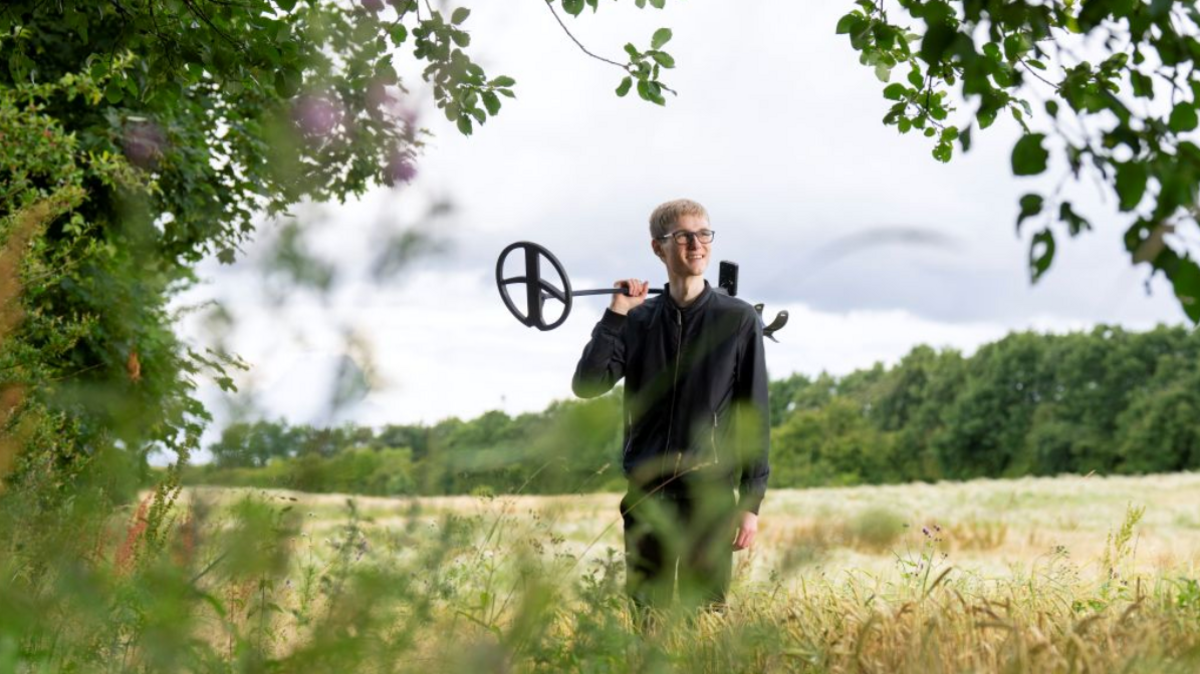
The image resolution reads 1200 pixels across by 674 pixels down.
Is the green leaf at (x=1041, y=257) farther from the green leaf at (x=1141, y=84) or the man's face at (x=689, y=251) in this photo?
the man's face at (x=689, y=251)

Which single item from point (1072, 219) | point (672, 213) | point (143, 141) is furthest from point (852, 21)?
point (143, 141)

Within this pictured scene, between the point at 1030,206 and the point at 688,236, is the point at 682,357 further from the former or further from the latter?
the point at 1030,206

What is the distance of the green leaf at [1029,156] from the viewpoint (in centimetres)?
245

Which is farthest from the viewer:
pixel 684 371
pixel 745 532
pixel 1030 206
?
pixel 745 532

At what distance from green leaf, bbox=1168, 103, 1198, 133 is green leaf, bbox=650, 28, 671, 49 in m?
3.46

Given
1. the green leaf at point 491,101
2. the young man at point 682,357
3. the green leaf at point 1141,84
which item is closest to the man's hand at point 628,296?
the young man at point 682,357

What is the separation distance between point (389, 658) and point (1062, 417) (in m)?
71.4

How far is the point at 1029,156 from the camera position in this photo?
2.45m

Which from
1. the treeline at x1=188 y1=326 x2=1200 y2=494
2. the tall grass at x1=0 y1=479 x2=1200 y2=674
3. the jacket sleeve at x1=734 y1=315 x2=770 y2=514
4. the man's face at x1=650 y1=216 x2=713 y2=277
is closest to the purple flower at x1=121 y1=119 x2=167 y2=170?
the man's face at x1=650 y1=216 x2=713 y2=277

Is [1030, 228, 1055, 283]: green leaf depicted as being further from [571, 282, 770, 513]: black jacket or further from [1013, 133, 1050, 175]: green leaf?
[571, 282, 770, 513]: black jacket

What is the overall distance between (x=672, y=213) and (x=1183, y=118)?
255cm

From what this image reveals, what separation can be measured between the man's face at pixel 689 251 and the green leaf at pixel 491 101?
1.39 m

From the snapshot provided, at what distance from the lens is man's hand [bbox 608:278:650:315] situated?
520 centimetres

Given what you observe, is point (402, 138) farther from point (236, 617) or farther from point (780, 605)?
point (780, 605)
